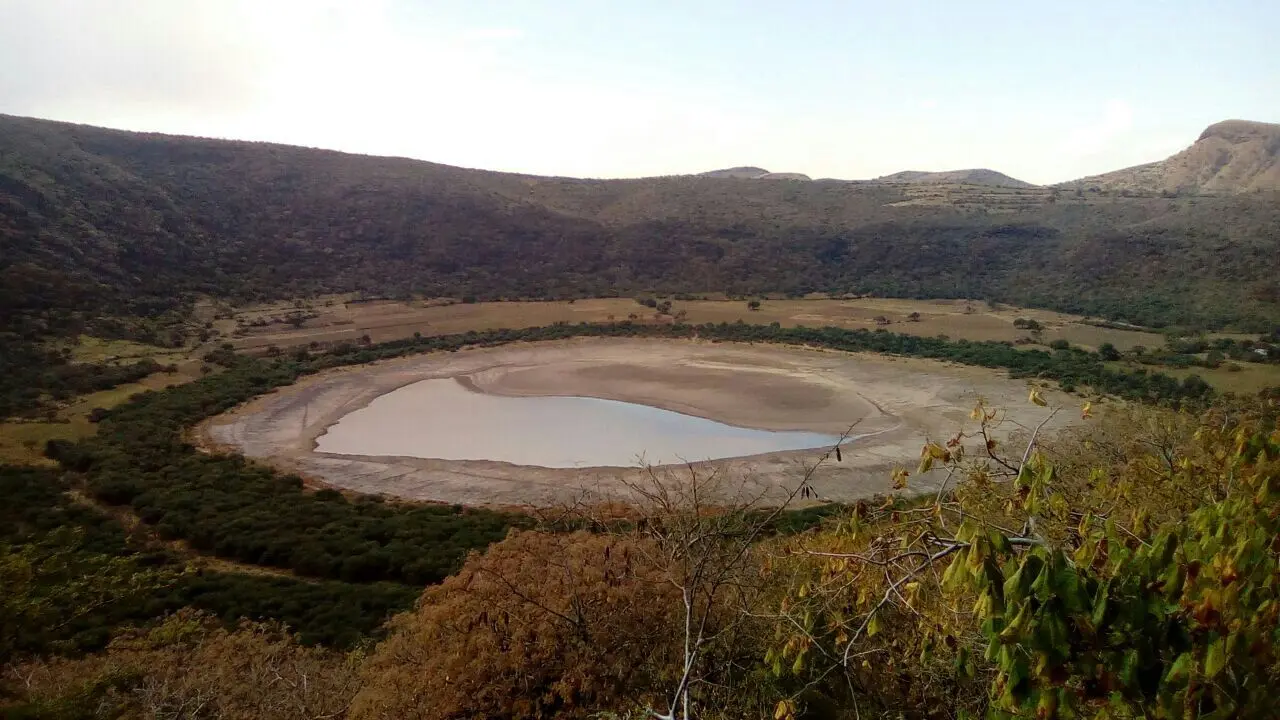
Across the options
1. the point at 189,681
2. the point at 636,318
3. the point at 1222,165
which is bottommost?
the point at 189,681

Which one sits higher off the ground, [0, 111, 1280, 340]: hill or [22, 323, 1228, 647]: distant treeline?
[0, 111, 1280, 340]: hill

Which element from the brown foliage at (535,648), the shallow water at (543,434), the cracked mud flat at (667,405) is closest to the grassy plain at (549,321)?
the cracked mud flat at (667,405)

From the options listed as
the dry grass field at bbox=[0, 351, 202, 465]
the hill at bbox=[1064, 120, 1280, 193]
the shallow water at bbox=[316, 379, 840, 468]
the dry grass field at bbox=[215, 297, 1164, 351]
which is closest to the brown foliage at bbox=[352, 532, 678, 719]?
the shallow water at bbox=[316, 379, 840, 468]

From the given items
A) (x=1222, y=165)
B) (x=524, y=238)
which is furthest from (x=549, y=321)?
(x=1222, y=165)

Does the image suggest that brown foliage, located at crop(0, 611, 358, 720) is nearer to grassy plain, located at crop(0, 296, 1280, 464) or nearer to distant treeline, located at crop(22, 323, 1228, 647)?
distant treeline, located at crop(22, 323, 1228, 647)

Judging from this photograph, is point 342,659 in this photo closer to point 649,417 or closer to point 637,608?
point 637,608

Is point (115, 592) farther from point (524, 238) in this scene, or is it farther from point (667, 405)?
point (524, 238)
